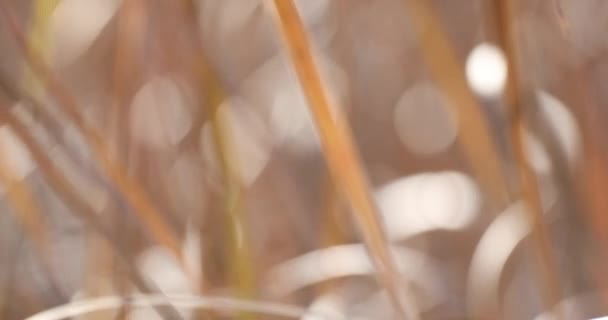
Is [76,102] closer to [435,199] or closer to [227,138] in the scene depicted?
[227,138]

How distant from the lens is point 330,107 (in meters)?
0.32

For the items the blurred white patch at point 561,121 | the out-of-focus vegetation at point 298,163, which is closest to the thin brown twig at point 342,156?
the out-of-focus vegetation at point 298,163

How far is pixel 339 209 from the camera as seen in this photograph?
370mm

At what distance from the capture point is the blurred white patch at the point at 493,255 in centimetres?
35

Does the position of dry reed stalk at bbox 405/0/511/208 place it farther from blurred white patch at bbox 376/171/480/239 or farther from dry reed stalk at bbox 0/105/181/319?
dry reed stalk at bbox 0/105/181/319

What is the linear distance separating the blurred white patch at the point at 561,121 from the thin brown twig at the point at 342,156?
107 millimetres

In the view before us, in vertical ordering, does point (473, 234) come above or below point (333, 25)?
below

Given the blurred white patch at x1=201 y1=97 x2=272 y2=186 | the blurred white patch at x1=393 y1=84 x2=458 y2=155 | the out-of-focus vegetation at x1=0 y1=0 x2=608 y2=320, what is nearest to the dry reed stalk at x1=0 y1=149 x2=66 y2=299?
the out-of-focus vegetation at x1=0 y1=0 x2=608 y2=320

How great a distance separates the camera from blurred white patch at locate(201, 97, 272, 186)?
0.36 meters

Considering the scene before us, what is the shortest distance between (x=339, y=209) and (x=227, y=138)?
0.26 feet

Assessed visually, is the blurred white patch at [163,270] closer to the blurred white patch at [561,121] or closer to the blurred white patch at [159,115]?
the blurred white patch at [159,115]

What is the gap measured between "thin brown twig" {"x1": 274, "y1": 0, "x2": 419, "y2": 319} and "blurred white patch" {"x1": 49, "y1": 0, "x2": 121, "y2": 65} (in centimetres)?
13

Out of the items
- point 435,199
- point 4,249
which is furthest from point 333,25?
point 4,249

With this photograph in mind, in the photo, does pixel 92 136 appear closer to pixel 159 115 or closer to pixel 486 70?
pixel 159 115
